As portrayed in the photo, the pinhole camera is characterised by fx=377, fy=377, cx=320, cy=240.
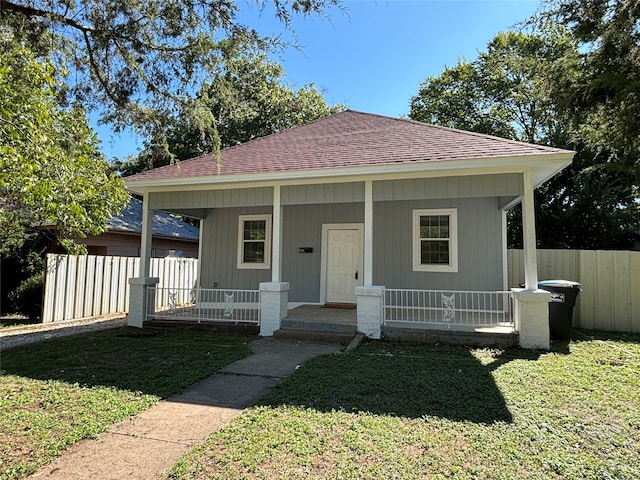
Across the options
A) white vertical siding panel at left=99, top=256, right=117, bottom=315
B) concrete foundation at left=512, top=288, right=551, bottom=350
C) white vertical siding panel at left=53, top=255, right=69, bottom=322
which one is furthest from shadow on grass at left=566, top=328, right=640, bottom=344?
white vertical siding panel at left=53, top=255, right=69, bottom=322

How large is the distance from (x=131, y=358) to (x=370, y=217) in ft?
14.9

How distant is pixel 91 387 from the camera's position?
4.36 m

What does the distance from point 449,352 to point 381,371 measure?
5.38ft

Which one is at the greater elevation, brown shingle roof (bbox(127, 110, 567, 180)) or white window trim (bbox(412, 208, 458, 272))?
brown shingle roof (bbox(127, 110, 567, 180))

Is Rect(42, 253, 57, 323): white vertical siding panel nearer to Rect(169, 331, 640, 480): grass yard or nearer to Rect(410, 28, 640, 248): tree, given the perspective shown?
Rect(169, 331, 640, 480): grass yard

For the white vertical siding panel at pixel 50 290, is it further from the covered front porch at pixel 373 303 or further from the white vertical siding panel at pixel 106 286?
the covered front porch at pixel 373 303

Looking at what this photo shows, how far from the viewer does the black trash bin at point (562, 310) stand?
6.75 metres

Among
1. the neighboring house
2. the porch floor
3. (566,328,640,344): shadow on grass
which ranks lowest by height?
(566,328,640,344): shadow on grass

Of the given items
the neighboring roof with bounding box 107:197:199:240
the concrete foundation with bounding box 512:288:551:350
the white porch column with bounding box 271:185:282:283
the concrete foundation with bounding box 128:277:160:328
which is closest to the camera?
the concrete foundation with bounding box 512:288:551:350

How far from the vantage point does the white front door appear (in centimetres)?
944

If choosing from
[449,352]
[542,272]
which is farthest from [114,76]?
[542,272]

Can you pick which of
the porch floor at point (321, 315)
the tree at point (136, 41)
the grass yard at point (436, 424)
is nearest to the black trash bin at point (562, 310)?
the grass yard at point (436, 424)

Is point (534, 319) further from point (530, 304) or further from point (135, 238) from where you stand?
point (135, 238)

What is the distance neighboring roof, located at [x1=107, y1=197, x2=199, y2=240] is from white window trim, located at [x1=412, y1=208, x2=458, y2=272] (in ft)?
30.1
